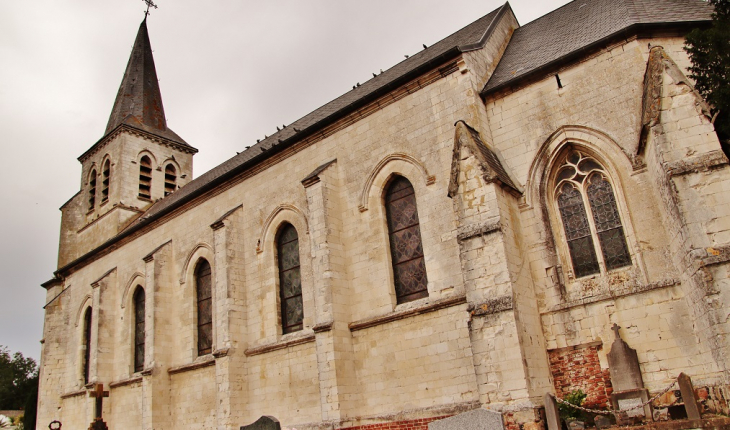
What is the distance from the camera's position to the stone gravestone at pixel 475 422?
7660mm

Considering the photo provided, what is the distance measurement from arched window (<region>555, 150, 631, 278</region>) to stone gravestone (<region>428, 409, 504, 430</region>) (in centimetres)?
419

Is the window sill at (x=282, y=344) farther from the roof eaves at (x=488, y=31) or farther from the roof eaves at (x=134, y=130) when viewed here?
the roof eaves at (x=134, y=130)

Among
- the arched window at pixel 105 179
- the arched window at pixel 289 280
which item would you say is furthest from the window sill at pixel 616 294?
the arched window at pixel 105 179

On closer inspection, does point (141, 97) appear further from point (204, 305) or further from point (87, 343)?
point (204, 305)

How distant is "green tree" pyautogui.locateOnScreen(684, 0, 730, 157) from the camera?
870 centimetres

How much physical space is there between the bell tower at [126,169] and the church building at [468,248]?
8080 millimetres

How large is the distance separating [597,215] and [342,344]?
5.91m

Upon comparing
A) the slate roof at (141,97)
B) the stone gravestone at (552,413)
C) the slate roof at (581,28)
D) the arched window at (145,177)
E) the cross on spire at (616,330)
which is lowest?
the stone gravestone at (552,413)

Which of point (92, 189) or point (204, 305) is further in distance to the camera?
point (92, 189)

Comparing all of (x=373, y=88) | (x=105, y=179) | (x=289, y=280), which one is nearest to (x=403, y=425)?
(x=289, y=280)

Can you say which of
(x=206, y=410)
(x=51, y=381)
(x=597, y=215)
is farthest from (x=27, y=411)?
(x=597, y=215)

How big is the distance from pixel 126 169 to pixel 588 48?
69.9 ft

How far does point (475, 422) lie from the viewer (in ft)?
25.6

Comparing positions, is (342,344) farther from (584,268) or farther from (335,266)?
(584,268)
